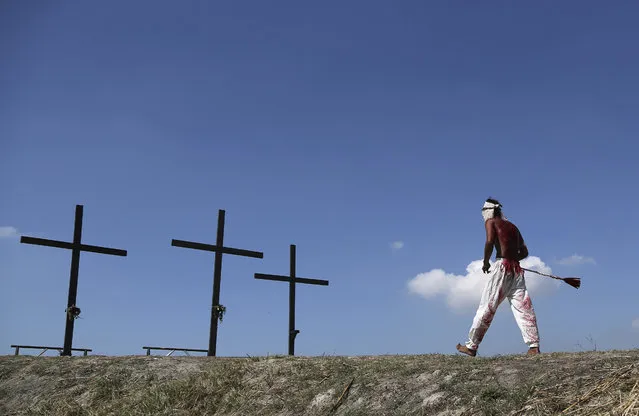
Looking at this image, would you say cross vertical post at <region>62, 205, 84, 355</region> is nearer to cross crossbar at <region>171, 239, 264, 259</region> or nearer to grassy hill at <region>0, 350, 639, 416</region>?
cross crossbar at <region>171, 239, 264, 259</region>

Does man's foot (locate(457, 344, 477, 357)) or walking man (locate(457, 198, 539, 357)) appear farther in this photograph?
walking man (locate(457, 198, 539, 357))

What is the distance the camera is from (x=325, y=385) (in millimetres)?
7984

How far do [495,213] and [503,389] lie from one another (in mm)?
4302

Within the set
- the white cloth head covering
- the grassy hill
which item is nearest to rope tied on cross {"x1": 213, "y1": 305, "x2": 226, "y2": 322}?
the grassy hill

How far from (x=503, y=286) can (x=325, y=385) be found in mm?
3270

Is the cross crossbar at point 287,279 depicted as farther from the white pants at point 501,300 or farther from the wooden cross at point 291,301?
the white pants at point 501,300

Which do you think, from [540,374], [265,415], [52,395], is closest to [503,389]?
[540,374]

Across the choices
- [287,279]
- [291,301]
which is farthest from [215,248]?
[291,301]

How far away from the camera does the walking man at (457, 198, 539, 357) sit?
30.3 ft

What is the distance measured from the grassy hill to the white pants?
0.82 meters

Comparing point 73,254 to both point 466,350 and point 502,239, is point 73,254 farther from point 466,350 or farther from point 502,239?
point 502,239

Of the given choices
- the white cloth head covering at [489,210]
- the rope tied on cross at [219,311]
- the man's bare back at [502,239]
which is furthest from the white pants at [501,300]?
the rope tied on cross at [219,311]

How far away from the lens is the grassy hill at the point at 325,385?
5953mm

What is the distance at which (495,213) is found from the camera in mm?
10117
